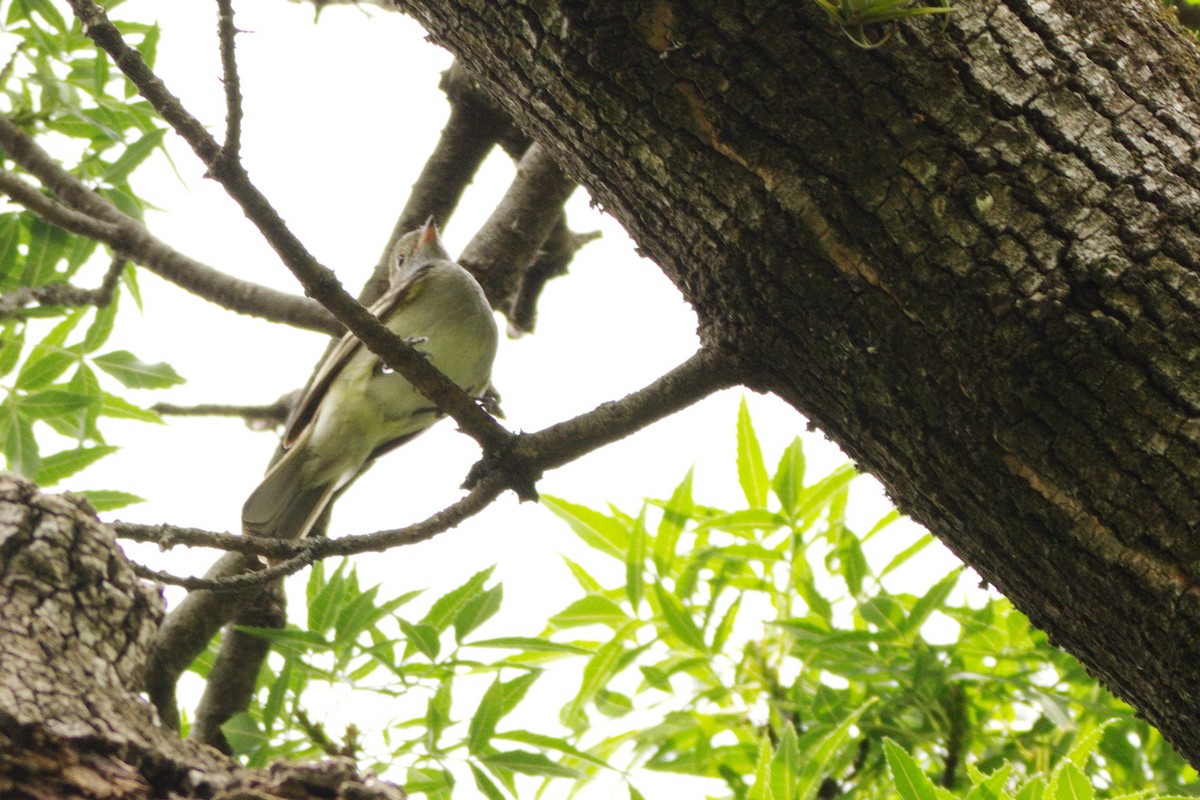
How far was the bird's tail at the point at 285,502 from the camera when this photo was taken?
13.1 feet

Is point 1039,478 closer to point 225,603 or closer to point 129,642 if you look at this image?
point 129,642

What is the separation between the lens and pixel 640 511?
10.5 feet

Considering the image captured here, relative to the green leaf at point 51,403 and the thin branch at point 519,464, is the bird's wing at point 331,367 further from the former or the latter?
the thin branch at point 519,464

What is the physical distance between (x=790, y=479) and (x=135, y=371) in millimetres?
1889

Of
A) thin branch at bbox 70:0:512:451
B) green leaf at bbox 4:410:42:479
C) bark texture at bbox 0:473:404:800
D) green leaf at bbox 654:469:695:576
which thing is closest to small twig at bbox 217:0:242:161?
thin branch at bbox 70:0:512:451

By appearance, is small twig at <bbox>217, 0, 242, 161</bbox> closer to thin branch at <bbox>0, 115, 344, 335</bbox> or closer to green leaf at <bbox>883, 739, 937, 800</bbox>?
thin branch at <bbox>0, 115, 344, 335</bbox>

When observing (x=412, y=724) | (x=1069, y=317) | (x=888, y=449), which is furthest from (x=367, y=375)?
(x=1069, y=317)

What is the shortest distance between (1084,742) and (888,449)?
656mm

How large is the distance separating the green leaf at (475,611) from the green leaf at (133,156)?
165 cm

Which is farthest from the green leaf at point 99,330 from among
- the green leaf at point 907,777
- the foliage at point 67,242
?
the green leaf at point 907,777

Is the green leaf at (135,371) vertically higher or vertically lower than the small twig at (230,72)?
higher

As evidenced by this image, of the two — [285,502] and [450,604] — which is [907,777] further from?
[285,502]

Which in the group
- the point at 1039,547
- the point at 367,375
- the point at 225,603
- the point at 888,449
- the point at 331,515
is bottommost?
the point at 1039,547

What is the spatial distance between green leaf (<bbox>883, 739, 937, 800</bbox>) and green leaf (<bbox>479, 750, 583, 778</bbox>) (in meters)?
0.96
